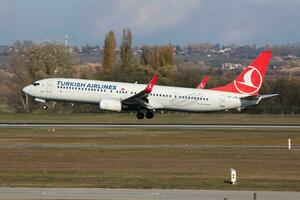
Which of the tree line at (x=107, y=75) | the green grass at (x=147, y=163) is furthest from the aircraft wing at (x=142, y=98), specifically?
the tree line at (x=107, y=75)

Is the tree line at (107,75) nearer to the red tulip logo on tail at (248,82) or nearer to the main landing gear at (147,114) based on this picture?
the red tulip logo on tail at (248,82)

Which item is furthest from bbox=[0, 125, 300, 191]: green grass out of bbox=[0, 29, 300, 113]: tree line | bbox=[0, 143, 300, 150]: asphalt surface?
bbox=[0, 29, 300, 113]: tree line

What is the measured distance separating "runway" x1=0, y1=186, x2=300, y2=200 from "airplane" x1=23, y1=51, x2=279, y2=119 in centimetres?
4353

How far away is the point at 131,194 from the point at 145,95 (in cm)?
4522

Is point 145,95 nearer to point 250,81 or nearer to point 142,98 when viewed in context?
point 142,98

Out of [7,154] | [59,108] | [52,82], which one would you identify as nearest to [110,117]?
[52,82]

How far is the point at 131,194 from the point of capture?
1025 inches

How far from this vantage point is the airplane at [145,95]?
7175 cm

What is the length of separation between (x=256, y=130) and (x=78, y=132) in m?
13.2

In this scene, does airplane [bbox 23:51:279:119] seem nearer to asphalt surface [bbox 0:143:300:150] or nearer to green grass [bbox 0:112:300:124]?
green grass [bbox 0:112:300:124]

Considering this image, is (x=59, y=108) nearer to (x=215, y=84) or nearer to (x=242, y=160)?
(x=215, y=84)

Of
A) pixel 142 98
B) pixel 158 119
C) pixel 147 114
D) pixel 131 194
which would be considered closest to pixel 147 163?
pixel 131 194

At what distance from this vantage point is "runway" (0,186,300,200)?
25109mm

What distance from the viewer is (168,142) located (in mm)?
49281
